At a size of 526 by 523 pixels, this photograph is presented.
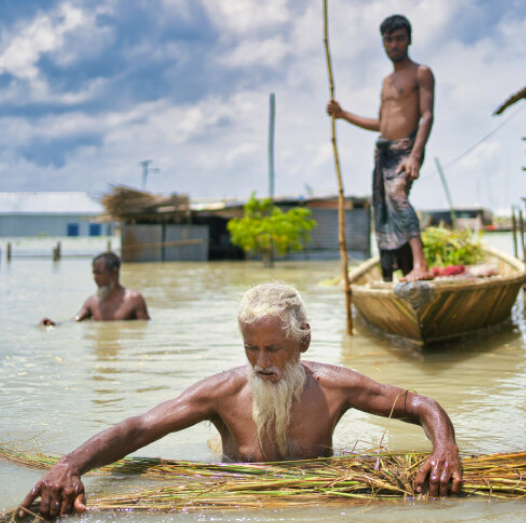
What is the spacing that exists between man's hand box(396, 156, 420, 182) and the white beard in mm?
3345

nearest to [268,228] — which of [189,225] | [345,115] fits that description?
[189,225]

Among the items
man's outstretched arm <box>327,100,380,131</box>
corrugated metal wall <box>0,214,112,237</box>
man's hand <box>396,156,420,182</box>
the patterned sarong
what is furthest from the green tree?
corrugated metal wall <box>0,214,112,237</box>

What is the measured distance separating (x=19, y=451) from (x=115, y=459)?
2.35 ft

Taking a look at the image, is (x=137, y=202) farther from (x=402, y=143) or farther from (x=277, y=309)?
(x=277, y=309)

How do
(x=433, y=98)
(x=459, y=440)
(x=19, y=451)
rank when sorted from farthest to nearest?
(x=433, y=98) → (x=459, y=440) → (x=19, y=451)

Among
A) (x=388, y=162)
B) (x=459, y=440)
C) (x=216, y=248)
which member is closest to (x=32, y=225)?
(x=216, y=248)

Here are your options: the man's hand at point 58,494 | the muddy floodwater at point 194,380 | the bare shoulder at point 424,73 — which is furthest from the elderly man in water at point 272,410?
the bare shoulder at point 424,73

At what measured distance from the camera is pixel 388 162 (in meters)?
5.78

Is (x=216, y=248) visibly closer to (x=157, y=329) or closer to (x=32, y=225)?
(x=32, y=225)

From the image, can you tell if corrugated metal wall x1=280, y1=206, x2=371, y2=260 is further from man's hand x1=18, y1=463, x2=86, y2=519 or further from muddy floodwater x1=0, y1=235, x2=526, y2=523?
man's hand x1=18, y1=463, x2=86, y2=519

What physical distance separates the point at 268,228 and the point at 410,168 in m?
13.8

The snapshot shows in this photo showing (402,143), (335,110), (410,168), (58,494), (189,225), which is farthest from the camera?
(189,225)

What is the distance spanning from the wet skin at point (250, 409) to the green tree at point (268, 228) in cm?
1660

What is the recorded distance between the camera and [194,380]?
4.58 meters
